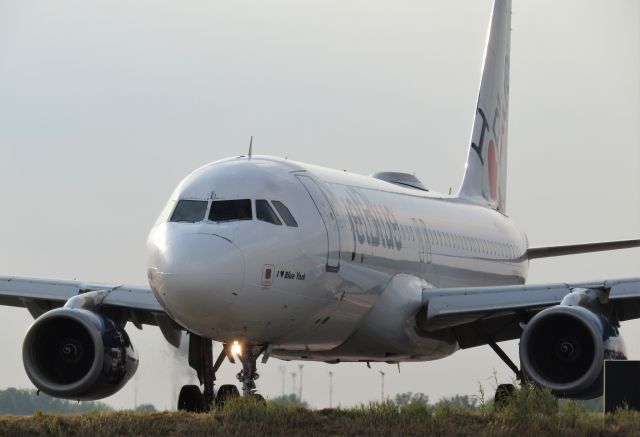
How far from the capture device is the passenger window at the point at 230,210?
20.3m

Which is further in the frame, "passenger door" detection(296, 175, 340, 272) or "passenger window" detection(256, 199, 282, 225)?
"passenger door" detection(296, 175, 340, 272)

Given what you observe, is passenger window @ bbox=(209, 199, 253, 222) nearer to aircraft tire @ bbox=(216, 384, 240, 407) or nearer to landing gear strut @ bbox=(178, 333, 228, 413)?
landing gear strut @ bbox=(178, 333, 228, 413)

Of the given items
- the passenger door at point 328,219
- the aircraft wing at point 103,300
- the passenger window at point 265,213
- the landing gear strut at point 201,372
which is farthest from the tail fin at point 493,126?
the passenger window at point 265,213

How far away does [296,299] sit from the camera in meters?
21.2

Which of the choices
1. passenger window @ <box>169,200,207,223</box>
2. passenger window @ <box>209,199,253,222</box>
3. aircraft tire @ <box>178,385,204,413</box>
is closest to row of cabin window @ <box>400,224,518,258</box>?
aircraft tire @ <box>178,385,204,413</box>

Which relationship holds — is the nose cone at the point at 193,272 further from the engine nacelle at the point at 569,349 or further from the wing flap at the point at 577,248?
the wing flap at the point at 577,248

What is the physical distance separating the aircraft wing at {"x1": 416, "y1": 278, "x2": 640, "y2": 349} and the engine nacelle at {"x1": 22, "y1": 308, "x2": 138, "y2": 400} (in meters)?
5.83

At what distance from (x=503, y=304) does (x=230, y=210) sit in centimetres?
636

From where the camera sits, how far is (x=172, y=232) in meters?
19.9

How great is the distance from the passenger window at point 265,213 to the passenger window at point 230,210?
15 centimetres

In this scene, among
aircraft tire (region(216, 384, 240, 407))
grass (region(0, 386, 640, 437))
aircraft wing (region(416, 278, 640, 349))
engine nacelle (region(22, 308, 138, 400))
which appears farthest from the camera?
aircraft tire (region(216, 384, 240, 407))

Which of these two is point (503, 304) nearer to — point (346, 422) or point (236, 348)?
point (236, 348)

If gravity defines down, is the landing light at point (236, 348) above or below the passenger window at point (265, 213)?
below

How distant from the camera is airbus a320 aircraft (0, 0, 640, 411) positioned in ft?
65.2
